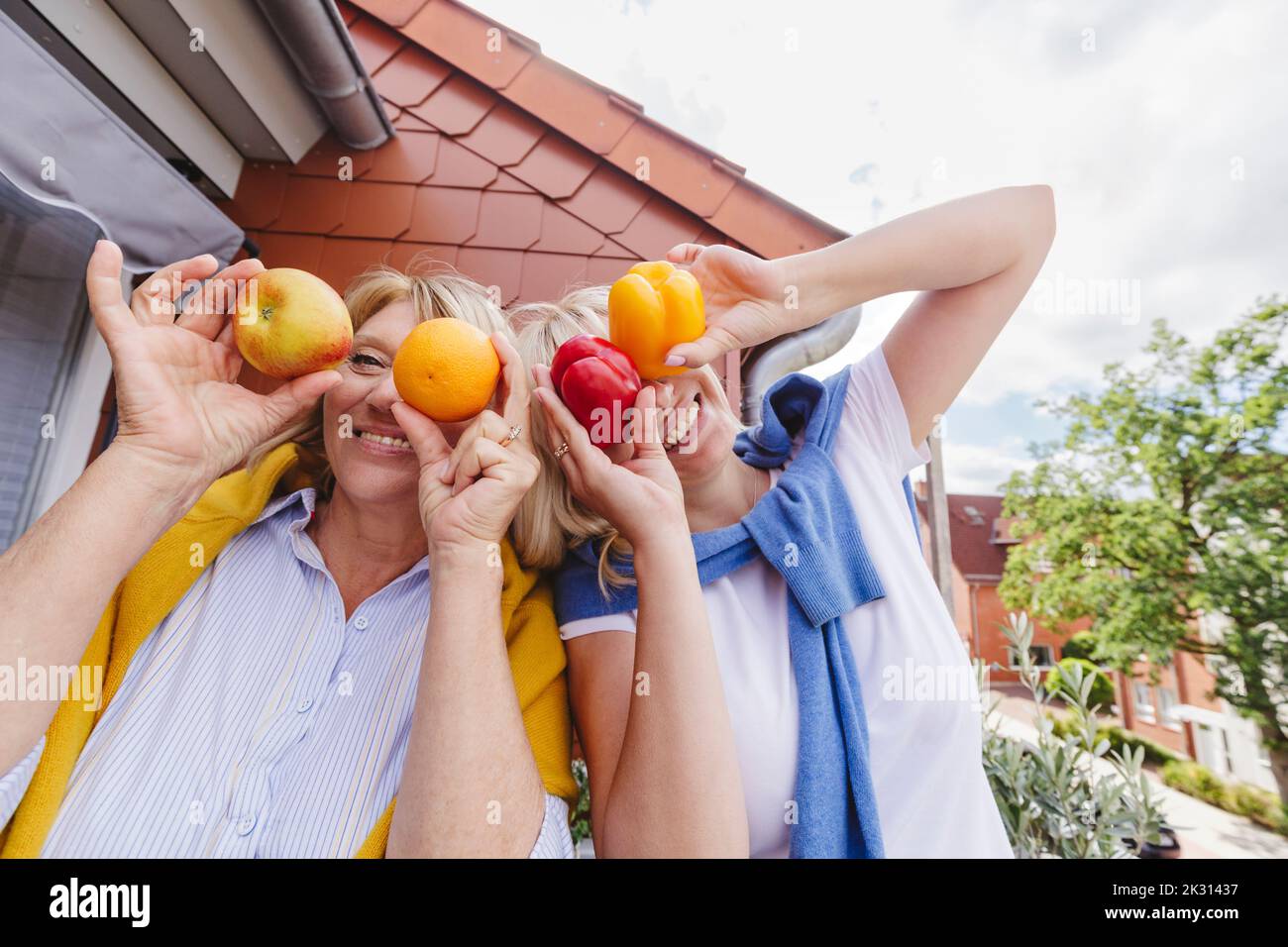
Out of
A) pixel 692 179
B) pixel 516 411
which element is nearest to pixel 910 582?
pixel 516 411

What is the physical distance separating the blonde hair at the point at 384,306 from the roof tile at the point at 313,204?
146cm

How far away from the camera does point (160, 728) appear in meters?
1.25

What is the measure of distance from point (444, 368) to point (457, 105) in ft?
8.62

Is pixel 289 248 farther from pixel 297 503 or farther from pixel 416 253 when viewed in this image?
pixel 297 503

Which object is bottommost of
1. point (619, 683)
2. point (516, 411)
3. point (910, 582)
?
point (619, 683)

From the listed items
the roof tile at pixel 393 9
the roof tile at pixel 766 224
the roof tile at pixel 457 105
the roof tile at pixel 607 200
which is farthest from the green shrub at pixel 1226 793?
the roof tile at pixel 393 9

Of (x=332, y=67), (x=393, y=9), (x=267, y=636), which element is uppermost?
(x=393, y=9)

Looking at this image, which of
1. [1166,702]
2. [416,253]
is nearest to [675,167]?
[416,253]

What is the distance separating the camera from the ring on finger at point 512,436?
4.43 feet

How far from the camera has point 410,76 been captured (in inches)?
126

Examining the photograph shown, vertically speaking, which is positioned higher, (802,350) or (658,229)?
(658,229)

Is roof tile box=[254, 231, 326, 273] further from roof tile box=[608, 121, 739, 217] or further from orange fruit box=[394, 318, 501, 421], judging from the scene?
orange fruit box=[394, 318, 501, 421]
